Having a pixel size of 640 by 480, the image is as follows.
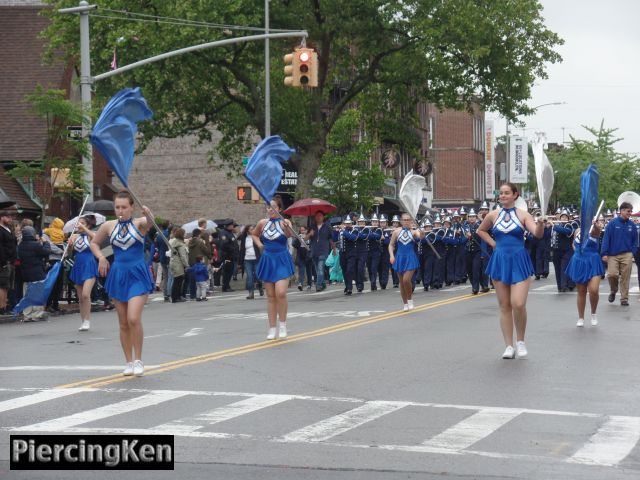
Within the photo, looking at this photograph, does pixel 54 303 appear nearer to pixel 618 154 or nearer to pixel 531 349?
pixel 531 349

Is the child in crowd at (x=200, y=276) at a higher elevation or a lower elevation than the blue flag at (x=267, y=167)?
lower

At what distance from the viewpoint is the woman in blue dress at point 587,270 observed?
18625mm

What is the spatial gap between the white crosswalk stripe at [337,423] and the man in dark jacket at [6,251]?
32.8 feet

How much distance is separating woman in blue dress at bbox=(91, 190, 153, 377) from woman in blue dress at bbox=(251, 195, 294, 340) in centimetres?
367

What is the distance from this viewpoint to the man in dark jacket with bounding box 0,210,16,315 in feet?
69.7

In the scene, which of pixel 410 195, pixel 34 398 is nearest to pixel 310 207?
pixel 410 195

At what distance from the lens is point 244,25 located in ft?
122

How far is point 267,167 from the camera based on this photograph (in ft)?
59.5

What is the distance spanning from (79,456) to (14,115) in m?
36.0

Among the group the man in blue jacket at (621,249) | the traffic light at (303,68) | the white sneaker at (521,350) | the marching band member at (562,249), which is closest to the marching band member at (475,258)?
the marching band member at (562,249)

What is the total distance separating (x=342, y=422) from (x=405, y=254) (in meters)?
13.0

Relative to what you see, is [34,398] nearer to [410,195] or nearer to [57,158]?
[410,195]

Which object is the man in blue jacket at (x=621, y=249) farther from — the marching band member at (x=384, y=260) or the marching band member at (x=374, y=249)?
the marching band member at (x=384, y=260)

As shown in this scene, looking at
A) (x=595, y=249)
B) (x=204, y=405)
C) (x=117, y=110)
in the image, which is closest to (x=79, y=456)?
(x=204, y=405)
